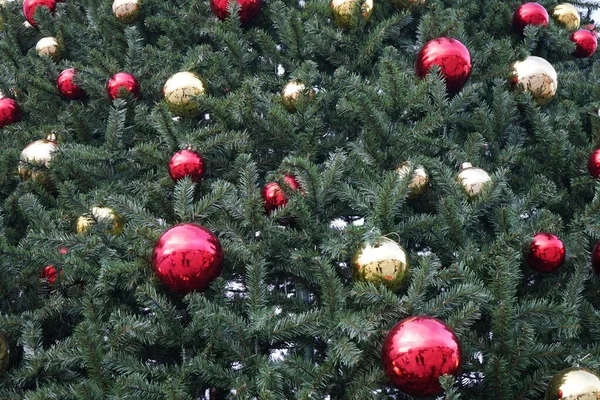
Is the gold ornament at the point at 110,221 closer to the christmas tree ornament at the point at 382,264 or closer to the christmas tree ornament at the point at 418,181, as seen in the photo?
the christmas tree ornament at the point at 382,264

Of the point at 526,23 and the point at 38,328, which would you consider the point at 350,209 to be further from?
the point at 526,23

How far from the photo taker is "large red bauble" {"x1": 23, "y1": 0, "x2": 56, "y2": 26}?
3.62 m

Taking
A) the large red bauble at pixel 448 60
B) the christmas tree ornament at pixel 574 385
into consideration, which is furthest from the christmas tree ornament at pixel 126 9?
the christmas tree ornament at pixel 574 385

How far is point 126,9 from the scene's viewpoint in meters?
3.26

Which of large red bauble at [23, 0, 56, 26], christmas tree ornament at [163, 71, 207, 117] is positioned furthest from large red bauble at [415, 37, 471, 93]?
large red bauble at [23, 0, 56, 26]

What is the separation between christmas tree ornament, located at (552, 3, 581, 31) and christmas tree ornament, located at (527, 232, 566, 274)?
194cm

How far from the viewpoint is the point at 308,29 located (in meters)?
2.94

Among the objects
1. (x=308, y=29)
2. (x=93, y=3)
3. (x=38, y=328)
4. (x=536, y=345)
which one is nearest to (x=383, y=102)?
(x=308, y=29)

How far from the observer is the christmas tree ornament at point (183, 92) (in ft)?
8.75

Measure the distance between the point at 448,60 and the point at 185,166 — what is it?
4.06 feet

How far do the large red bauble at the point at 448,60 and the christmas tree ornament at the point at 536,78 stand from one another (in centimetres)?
27

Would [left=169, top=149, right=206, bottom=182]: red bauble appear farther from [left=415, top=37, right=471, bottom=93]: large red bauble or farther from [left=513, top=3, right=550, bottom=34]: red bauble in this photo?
[left=513, top=3, right=550, bottom=34]: red bauble

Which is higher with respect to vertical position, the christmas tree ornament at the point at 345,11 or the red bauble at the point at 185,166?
the christmas tree ornament at the point at 345,11

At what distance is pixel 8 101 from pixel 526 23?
2.74 metres
